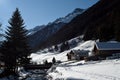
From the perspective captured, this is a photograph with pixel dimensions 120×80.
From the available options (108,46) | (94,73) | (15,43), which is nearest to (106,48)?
(108,46)

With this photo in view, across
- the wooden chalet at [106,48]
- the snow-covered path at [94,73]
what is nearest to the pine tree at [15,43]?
the snow-covered path at [94,73]

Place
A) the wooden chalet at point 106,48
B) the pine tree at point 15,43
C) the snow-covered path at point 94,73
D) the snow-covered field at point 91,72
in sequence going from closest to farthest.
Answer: the snow-covered path at point 94,73 < the snow-covered field at point 91,72 < the pine tree at point 15,43 < the wooden chalet at point 106,48

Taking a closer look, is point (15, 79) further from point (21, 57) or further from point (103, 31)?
point (103, 31)

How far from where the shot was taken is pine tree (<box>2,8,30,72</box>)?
132 ft

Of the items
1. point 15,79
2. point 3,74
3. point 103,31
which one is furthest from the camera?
point 103,31

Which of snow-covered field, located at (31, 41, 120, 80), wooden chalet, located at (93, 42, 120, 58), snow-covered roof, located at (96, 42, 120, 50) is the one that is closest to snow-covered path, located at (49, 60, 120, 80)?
snow-covered field, located at (31, 41, 120, 80)

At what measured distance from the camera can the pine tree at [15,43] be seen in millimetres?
40250

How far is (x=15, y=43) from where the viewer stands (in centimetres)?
4288

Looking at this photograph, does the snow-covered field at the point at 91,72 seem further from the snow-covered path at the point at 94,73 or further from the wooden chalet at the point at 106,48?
the wooden chalet at the point at 106,48

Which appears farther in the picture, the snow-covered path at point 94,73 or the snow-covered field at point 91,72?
the snow-covered field at point 91,72

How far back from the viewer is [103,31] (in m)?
117

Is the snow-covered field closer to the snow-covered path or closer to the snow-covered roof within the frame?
the snow-covered path

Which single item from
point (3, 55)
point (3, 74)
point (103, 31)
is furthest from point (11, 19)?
point (103, 31)

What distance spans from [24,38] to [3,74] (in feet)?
35.9
